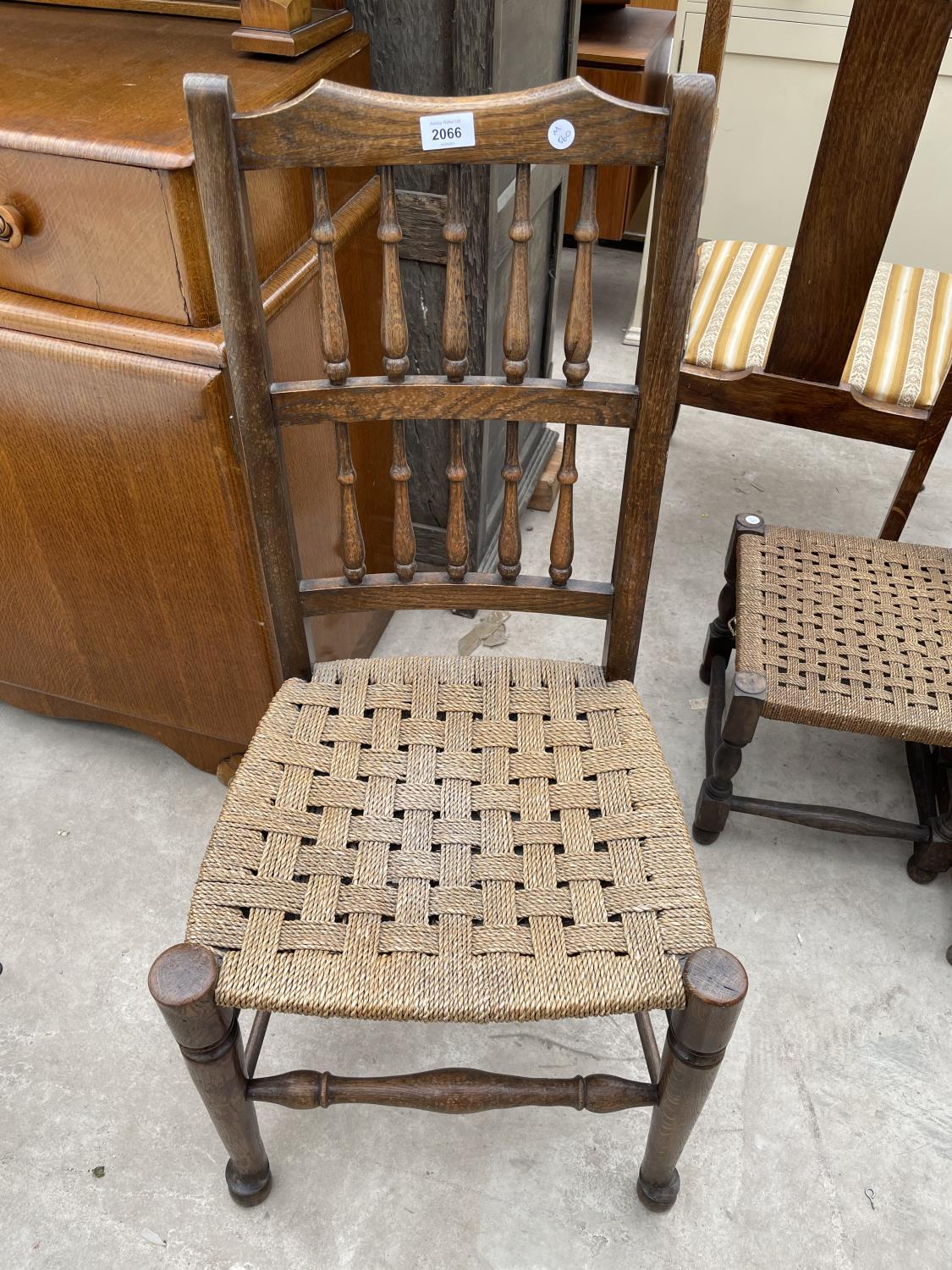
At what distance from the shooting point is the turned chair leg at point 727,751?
1410 mm

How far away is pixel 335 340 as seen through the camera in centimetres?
103

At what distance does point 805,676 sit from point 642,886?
0.58 meters

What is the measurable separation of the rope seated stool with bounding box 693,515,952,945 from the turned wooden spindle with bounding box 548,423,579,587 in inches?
15.4

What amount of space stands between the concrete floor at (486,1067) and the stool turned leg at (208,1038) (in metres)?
0.17

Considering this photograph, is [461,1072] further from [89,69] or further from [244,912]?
[89,69]

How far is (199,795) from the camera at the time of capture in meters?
1.75

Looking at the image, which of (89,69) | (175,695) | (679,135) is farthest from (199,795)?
(679,135)

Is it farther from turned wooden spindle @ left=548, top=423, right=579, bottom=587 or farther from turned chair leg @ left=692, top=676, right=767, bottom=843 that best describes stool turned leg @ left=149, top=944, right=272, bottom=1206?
turned chair leg @ left=692, top=676, right=767, bottom=843


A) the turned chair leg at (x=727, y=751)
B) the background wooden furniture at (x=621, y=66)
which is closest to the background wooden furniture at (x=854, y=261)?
the turned chair leg at (x=727, y=751)

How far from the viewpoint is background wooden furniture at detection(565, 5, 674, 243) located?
8.89 ft

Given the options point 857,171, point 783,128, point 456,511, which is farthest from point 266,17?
point 783,128

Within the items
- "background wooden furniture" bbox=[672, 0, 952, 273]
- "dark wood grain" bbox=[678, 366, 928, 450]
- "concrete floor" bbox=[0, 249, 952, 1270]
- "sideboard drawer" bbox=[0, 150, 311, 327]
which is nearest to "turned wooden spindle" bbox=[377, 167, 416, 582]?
"sideboard drawer" bbox=[0, 150, 311, 327]

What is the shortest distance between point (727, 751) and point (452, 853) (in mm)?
632

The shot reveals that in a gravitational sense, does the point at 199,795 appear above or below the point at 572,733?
below
